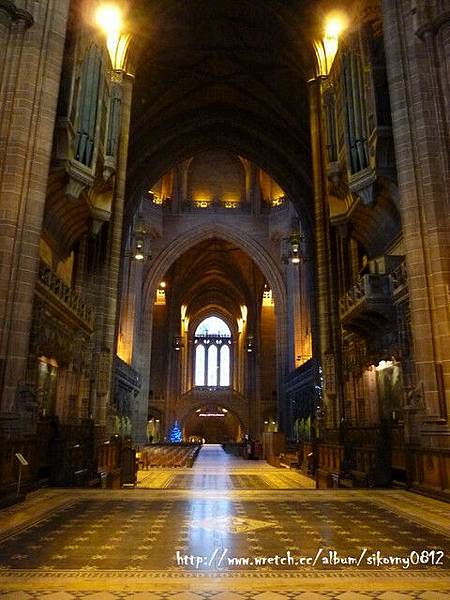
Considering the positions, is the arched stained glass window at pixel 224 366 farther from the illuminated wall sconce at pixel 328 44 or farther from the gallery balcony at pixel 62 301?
the illuminated wall sconce at pixel 328 44

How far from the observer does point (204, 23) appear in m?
20.9

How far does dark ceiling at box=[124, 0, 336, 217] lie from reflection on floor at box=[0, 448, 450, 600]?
1798cm

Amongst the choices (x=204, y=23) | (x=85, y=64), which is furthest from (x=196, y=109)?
(x=85, y=64)

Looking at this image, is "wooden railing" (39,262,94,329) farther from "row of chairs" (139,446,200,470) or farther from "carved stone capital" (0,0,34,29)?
"row of chairs" (139,446,200,470)

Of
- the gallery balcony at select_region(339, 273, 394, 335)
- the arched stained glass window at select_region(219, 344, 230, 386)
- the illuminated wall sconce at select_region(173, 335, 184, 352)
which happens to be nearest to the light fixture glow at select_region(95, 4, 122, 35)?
the gallery balcony at select_region(339, 273, 394, 335)

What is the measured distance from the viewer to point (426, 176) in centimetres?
982

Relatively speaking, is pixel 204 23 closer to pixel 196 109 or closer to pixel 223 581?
pixel 196 109

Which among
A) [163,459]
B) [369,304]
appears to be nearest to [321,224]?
[369,304]

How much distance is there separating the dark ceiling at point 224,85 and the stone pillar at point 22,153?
32.6 feet

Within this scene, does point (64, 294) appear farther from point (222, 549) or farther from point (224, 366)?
point (224, 366)

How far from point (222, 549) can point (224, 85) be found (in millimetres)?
23705

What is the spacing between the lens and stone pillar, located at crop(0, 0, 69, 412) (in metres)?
8.65

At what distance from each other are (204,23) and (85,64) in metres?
10.7

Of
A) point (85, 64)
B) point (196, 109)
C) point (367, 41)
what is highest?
point (196, 109)
